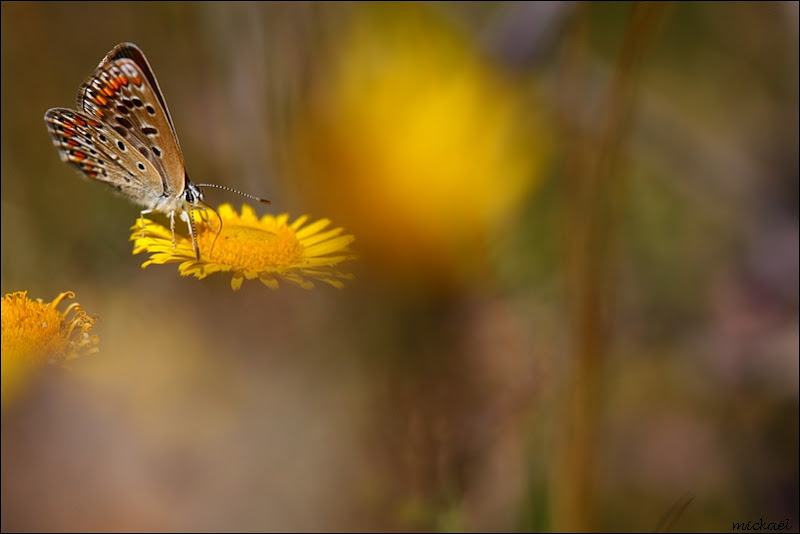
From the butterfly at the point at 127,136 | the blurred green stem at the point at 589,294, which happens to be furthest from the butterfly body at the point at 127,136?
the blurred green stem at the point at 589,294

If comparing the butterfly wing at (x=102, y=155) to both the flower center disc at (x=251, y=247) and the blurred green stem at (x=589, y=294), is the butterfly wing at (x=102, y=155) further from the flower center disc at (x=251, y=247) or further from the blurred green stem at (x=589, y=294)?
the blurred green stem at (x=589, y=294)

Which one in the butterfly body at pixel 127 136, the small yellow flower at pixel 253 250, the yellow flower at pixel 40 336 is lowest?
the yellow flower at pixel 40 336

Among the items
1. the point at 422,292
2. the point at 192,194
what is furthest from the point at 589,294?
the point at 192,194

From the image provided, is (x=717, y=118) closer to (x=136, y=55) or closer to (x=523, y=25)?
(x=523, y=25)

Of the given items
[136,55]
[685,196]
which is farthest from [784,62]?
[136,55]

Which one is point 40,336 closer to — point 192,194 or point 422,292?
point 192,194

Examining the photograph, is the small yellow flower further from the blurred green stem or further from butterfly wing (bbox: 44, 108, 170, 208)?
the blurred green stem

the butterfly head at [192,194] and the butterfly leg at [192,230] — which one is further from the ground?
the butterfly head at [192,194]

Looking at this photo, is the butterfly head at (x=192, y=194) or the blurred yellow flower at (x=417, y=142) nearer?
the butterfly head at (x=192, y=194)
